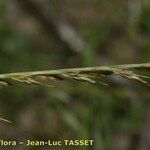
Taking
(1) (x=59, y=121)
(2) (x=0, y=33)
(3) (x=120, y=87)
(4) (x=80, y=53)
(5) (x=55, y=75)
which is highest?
(2) (x=0, y=33)

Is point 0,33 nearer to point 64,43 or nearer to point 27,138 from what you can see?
point 64,43

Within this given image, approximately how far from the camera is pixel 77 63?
2004 millimetres

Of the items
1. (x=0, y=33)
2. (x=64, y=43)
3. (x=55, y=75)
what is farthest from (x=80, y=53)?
(x=55, y=75)

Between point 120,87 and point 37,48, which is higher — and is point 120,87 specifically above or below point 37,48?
below

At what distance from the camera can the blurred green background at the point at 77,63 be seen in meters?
1.77

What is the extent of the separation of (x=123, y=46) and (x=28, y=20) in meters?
0.54

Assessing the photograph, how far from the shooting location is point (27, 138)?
183 cm

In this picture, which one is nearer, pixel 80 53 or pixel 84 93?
pixel 84 93

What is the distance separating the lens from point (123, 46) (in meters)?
2.21

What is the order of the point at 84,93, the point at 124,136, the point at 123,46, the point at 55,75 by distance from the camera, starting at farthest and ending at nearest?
the point at 123,46 → the point at 124,136 → the point at 84,93 → the point at 55,75

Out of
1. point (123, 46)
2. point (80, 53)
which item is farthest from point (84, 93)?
point (123, 46)

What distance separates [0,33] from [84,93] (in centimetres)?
54

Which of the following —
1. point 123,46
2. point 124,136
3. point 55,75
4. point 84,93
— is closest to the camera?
point 55,75

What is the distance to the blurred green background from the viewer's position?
1771mm
